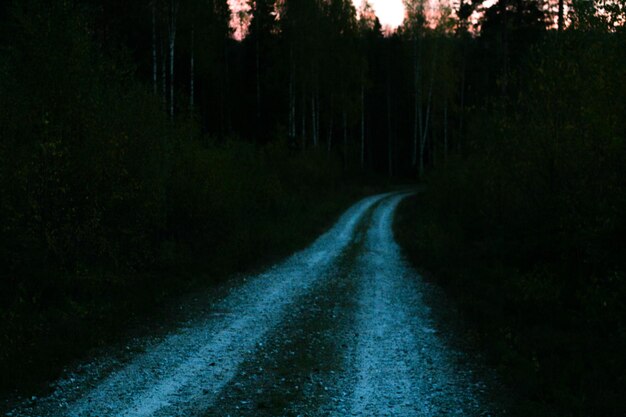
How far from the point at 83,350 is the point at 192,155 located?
28.5 feet

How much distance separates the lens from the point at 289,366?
8.02 meters

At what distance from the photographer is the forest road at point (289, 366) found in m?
6.47

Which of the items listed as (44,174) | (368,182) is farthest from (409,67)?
(44,174)

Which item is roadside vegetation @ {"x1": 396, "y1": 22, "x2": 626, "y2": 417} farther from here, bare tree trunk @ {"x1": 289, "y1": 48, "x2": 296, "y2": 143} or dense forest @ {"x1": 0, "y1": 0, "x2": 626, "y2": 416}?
bare tree trunk @ {"x1": 289, "y1": 48, "x2": 296, "y2": 143}

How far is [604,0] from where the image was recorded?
1080 centimetres

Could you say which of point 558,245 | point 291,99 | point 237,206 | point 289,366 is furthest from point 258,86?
point 289,366

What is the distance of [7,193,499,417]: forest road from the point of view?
21.2ft

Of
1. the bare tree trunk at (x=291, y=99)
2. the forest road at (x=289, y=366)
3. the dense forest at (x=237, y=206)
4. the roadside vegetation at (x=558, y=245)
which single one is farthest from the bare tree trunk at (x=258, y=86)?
the forest road at (x=289, y=366)

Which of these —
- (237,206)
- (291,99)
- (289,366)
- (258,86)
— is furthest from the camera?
(258,86)

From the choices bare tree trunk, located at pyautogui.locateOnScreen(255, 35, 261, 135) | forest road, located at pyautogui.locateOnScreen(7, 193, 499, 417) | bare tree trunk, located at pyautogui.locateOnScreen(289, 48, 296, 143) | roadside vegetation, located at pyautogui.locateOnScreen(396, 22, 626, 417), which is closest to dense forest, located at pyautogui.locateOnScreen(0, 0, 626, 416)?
roadside vegetation, located at pyautogui.locateOnScreen(396, 22, 626, 417)

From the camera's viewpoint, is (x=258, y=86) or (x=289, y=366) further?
(x=258, y=86)

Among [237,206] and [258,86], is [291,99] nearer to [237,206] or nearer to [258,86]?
[258,86]

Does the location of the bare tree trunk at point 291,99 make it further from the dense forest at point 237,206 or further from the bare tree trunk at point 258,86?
the dense forest at point 237,206

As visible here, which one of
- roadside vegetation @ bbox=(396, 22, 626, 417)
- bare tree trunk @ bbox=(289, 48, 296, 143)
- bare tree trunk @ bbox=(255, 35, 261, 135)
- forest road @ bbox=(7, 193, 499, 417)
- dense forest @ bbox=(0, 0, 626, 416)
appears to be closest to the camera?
forest road @ bbox=(7, 193, 499, 417)
